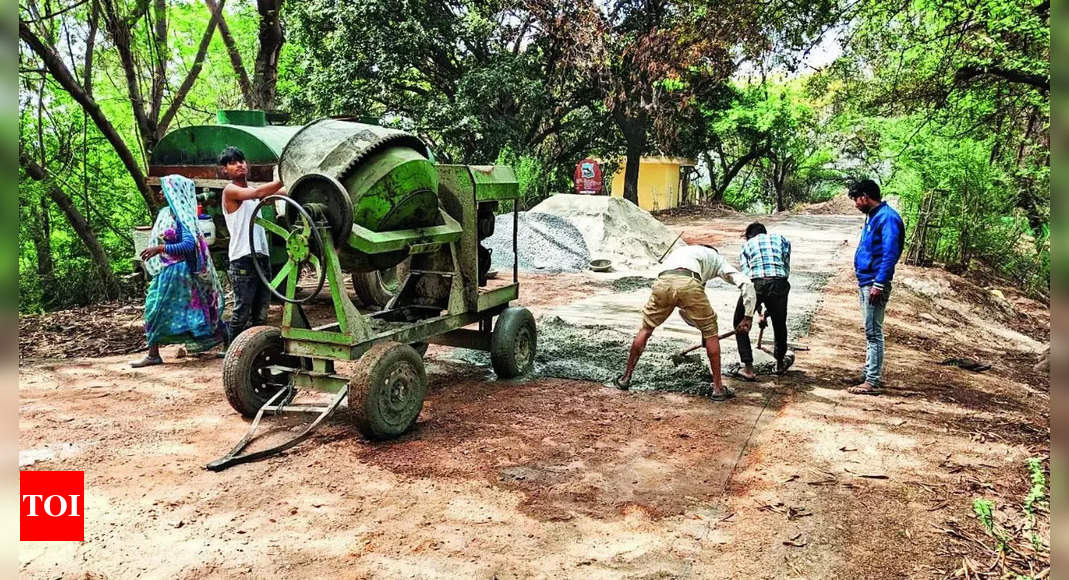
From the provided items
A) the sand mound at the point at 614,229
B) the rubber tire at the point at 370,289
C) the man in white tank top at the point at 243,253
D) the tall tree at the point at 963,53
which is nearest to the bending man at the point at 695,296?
the tall tree at the point at 963,53

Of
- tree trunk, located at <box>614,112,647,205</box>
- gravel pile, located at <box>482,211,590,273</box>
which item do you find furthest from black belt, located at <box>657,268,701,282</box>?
tree trunk, located at <box>614,112,647,205</box>

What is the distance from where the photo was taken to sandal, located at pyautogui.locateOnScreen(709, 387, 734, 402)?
6.17 meters

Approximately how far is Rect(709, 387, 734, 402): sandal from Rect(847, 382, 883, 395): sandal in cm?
114

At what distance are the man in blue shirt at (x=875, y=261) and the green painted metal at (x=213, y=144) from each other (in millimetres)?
6349

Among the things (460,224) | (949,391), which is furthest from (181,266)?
(949,391)

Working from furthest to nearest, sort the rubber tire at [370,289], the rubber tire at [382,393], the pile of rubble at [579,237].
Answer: the pile of rubble at [579,237], the rubber tire at [370,289], the rubber tire at [382,393]

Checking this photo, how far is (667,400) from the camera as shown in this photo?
20.2 feet

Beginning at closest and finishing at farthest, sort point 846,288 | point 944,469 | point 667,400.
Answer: point 944,469 → point 667,400 → point 846,288

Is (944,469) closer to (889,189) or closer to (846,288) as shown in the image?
(846,288)

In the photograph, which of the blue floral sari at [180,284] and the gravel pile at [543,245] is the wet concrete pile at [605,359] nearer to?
the blue floral sari at [180,284]

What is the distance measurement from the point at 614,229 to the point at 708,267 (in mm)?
10881

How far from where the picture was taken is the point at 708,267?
6289mm

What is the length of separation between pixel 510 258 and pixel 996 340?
9026mm

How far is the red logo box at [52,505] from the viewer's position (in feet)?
12.1
